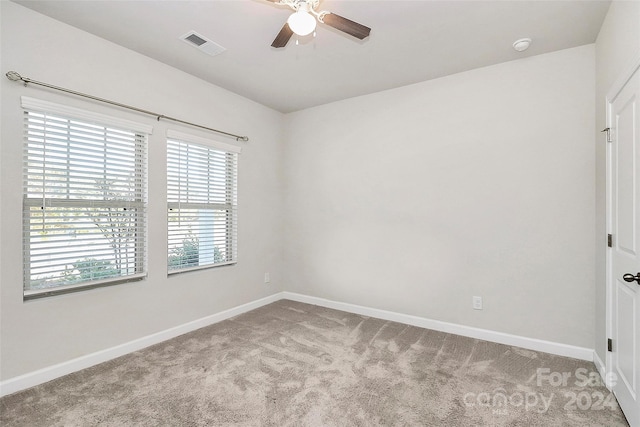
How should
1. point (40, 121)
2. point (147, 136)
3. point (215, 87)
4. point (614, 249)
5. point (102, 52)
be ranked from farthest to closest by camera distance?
point (215, 87)
point (147, 136)
point (102, 52)
point (40, 121)
point (614, 249)

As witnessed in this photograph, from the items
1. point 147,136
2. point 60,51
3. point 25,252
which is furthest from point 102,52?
point 25,252

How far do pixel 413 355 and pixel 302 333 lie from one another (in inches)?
44.9

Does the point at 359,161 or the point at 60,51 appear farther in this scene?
the point at 359,161

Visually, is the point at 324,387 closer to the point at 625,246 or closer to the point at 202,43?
the point at 625,246

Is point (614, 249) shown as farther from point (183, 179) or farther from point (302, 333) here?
point (183, 179)

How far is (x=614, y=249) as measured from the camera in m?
2.12

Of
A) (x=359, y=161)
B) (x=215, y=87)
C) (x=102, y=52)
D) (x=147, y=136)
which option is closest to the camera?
(x=102, y=52)

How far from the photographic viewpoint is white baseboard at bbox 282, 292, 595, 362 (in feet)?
8.68

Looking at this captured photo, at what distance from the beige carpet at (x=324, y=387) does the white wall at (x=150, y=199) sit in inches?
11.9

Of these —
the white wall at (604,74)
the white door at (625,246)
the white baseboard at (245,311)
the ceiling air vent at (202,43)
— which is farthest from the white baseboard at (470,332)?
the ceiling air vent at (202,43)

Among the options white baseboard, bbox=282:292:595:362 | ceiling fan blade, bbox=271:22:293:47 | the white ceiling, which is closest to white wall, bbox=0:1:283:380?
the white ceiling

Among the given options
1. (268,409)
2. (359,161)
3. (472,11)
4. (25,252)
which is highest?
(472,11)

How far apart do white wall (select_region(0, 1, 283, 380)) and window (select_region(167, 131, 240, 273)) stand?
11 cm

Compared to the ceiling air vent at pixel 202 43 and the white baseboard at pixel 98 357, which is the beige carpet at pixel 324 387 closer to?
the white baseboard at pixel 98 357
